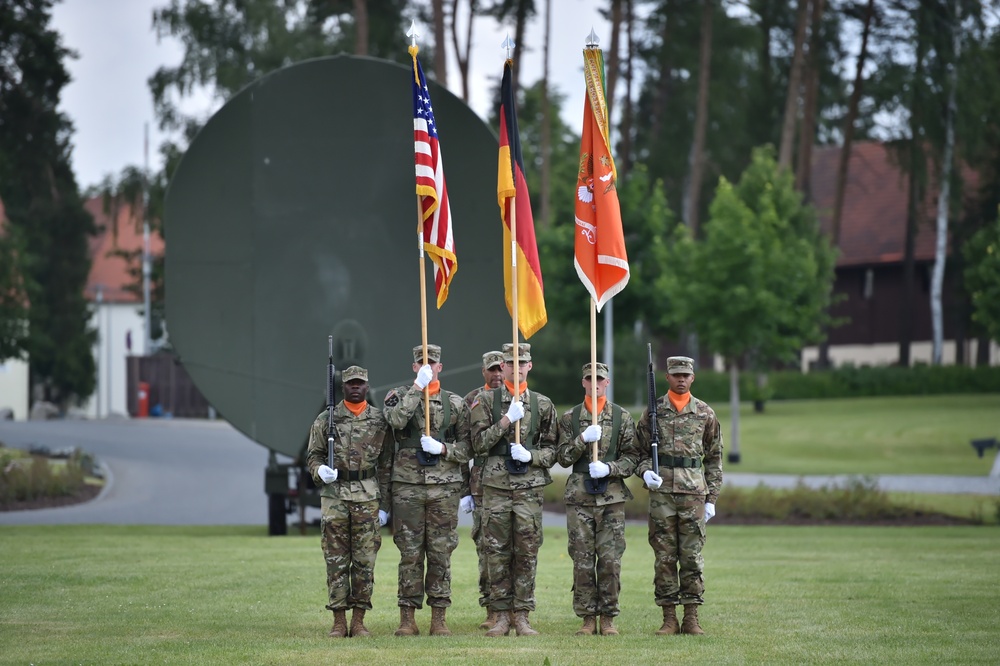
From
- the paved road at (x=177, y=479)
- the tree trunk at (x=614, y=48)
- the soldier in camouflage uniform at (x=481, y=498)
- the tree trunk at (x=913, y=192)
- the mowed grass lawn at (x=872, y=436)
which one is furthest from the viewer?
the tree trunk at (x=913, y=192)

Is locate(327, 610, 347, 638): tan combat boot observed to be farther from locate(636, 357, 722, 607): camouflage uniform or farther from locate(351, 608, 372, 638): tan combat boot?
locate(636, 357, 722, 607): camouflage uniform

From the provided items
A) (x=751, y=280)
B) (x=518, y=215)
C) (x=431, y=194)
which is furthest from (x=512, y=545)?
(x=751, y=280)

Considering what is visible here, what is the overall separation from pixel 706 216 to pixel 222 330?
1736 inches

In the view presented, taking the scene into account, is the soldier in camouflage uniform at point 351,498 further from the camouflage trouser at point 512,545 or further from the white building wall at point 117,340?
the white building wall at point 117,340

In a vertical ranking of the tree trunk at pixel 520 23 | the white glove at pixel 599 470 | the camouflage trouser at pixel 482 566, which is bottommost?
the camouflage trouser at pixel 482 566

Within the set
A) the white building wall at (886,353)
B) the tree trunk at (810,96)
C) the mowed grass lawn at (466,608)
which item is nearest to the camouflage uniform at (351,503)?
the mowed grass lawn at (466,608)

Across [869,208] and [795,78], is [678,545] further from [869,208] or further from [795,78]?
[869,208]

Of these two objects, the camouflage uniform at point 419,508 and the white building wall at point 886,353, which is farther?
the white building wall at point 886,353

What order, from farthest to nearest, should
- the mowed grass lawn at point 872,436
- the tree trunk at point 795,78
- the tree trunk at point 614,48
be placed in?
the tree trunk at point 614,48 < the tree trunk at point 795,78 < the mowed grass lawn at point 872,436

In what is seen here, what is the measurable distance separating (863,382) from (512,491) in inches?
1699

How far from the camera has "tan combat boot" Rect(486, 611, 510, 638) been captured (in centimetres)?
1046

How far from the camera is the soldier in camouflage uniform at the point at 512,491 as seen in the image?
10578 mm

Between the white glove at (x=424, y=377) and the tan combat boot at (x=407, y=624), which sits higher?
the white glove at (x=424, y=377)

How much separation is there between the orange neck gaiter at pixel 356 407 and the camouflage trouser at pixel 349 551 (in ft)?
2.09
